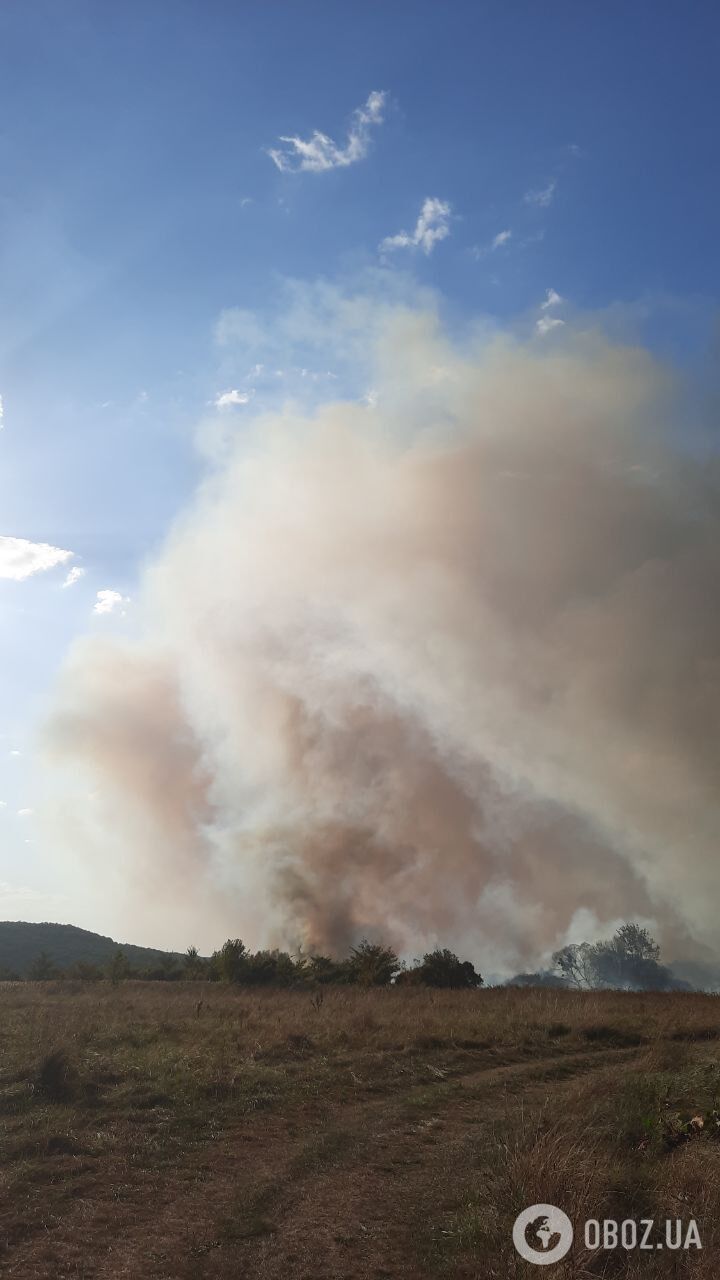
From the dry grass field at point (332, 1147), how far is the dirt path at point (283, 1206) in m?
0.03

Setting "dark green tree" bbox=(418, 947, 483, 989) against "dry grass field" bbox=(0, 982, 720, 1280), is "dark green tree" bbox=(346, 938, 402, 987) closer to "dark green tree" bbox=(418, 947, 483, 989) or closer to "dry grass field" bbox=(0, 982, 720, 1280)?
"dark green tree" bbox=(418, 947, 483, 989)

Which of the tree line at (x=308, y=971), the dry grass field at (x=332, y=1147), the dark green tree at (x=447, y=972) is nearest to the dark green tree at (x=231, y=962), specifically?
the tree line at (x=308, y=971)

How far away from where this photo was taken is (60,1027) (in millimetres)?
17281

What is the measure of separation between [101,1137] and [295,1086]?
14.5ft

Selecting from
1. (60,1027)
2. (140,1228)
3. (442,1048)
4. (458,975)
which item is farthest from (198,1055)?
(458,975)

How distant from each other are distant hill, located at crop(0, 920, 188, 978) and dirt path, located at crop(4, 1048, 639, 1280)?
249 ft

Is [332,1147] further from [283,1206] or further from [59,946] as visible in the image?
[59,946]

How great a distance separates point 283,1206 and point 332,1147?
7.30ft

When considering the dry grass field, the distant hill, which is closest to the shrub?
the dry grass field

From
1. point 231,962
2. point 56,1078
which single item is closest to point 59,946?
point 231,962

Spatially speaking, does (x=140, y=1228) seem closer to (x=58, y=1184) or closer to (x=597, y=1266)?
(x=58, y=1184)

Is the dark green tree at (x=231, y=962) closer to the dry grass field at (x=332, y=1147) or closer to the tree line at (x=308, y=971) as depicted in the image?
→ the tree line at (x=308, y=971)

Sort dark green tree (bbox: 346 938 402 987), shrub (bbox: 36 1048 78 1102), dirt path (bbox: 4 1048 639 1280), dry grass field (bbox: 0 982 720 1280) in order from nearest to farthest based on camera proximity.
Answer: dirt path (bbox: 4 1048 639 1280)
dry grass field (bbox: 0 982 720 1280)
shrub (bbox: 36 1048 78 1102)
dark green tree (bbox: 346 938 402 987)

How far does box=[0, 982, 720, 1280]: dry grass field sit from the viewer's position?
22.0ft
